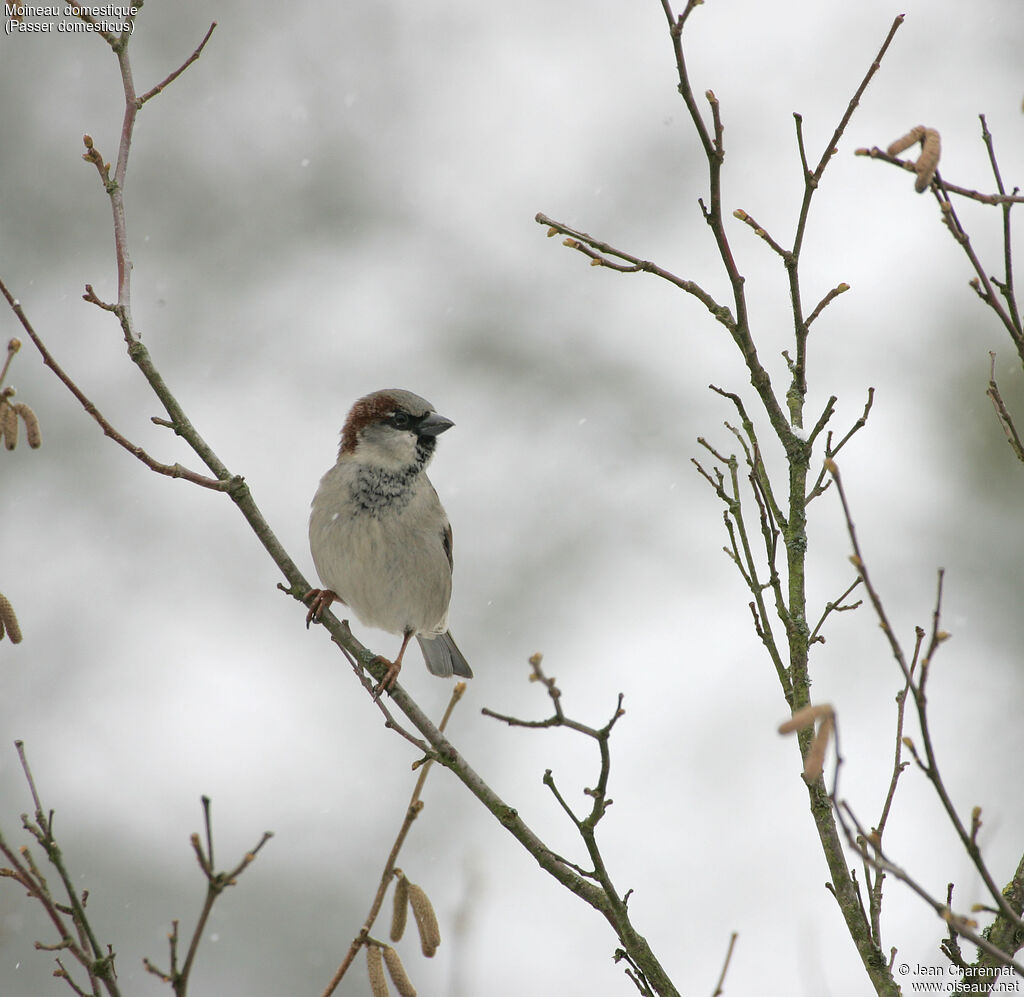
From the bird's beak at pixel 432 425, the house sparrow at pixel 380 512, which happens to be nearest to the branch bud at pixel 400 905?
the house sparrow at pixel 380 512

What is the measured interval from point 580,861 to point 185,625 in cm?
396

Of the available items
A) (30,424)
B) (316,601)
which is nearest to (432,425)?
(316,601)

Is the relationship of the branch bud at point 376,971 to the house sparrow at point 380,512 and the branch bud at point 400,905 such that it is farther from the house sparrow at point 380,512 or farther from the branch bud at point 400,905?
the house sparrow at point 380,512

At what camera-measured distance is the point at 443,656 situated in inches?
189

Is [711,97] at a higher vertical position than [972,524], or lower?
lower

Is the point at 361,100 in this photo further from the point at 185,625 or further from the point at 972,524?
the point at 972,524

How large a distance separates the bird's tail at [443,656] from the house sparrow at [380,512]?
0.76 meters

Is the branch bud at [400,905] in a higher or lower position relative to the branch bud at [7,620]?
lower

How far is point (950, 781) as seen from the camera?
25.2 ft

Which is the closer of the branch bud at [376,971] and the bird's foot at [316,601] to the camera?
the branch bud at [376,971]

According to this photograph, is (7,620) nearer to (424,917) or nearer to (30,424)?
(30,424)

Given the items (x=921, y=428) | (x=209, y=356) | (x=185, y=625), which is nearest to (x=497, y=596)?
(x=185, y=625)

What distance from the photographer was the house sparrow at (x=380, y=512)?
3.86m

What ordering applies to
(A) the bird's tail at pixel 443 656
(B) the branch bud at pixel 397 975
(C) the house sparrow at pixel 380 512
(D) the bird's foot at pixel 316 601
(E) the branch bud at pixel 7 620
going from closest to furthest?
(B) the branch bud at pixel 397 975 → (E) the branch bud at pixel 7 620 → (D) the bird's foot at pixel 316 601 → (C) the house sparrow at pixel 380 512 → (A) the bird's tail at pixel 443 656
